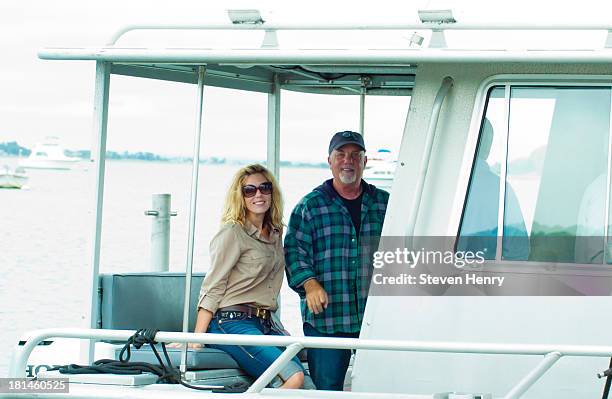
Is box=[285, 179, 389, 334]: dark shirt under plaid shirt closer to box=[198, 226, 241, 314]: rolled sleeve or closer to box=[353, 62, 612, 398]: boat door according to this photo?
box=[198, 226, 241, 314]: rolled sleeve

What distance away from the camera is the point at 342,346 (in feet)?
19.6

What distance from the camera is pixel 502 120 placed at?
6.32 m

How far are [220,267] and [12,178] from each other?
42320mm

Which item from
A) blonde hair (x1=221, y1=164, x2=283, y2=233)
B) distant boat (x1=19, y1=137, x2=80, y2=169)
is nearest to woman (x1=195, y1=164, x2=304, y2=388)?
blonde hair (x1=221, y1=164, x2=283, y2=233)

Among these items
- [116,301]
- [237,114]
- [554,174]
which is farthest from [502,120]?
[237,114]

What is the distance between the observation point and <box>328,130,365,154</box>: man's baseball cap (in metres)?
7.01

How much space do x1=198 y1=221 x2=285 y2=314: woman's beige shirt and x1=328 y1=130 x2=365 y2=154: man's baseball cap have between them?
0.58 metres

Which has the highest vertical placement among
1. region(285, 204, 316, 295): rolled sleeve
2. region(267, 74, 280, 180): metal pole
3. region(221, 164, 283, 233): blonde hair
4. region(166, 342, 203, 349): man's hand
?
region(267, 74, 280, 180): metal pole

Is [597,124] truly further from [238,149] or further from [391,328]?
[238,149]

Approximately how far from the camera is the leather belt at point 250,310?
6758 millimetres

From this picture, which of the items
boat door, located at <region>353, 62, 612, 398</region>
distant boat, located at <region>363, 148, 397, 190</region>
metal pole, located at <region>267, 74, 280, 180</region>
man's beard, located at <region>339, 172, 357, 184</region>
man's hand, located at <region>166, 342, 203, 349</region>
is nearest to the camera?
boat door, located at <region>353, 62, 612, 398</region>

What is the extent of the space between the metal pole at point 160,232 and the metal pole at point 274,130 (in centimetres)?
114

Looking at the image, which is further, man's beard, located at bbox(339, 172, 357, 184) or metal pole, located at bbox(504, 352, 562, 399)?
man's beard, located at bbox(339, 172, 357, 184)

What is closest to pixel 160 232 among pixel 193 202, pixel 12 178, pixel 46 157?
pixel 193 202
